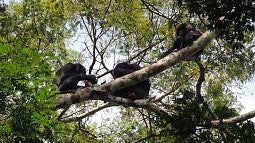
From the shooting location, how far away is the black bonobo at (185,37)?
628 centimetres

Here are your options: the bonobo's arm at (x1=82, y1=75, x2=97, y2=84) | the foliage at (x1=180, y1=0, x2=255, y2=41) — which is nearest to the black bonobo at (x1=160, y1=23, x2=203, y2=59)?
the bonobo's arm at (x1=82, y1=75, x2=97, y2=84)

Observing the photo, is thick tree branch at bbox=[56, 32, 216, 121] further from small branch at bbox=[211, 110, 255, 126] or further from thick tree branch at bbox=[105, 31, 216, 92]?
small branch at bbox=[211, 110, 255, 126]

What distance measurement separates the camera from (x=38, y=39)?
884cm

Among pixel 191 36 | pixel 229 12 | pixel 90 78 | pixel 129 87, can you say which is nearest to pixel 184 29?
pixel 191 36

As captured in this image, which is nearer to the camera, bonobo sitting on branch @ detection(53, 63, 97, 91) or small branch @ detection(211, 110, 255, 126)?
small branch @ detection(211, 110, 255, 126)

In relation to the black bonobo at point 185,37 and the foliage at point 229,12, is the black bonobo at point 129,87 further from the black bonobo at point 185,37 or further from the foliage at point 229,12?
the foliage at point 229,12

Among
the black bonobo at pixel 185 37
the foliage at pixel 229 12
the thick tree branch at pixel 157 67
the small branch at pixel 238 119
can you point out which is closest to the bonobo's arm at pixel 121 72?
the black bonobo at pixel 185 37

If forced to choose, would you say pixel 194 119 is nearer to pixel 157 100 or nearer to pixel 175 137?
pixel 175 137

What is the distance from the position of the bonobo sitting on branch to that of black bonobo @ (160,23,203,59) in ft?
4.01

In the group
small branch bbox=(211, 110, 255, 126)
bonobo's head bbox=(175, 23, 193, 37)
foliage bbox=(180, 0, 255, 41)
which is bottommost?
small branch bbox=(211, 110, 255, 126)

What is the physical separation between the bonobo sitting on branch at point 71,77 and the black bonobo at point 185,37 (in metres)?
1.22

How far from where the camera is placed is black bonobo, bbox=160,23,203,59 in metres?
6.28

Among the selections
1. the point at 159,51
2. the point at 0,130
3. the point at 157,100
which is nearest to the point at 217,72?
the point at 159,51

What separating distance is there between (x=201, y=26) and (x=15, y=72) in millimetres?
4531
